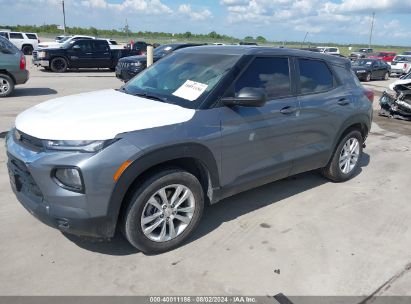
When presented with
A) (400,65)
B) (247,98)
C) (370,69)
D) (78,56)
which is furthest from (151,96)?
(400,65)

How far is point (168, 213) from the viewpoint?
344 centimetres

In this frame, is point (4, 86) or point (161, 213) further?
point (4, 86)

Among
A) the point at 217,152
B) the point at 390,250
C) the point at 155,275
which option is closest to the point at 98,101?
the point at 217,152

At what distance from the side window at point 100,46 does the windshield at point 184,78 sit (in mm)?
16983

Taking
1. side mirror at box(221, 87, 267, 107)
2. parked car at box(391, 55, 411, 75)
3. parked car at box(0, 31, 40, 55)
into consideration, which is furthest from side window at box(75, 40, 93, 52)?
parked car at box(391, 55, 411, 75)

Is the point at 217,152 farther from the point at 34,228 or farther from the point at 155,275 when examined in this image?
the point at 34,228

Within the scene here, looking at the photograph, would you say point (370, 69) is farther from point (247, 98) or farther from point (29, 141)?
point (29, 141)

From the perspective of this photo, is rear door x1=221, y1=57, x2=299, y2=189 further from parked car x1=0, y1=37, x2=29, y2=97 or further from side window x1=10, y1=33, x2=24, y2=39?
side window x1=10, y1=33, x2=24, y2=39

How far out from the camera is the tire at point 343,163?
513cm

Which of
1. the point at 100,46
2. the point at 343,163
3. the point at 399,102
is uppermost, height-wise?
the point at 100,46

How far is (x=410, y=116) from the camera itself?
1068 cm

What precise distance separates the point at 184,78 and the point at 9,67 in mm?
8891

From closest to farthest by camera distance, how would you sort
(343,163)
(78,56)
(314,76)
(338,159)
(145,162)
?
(145,162) → (314,76) → (338,159) → (343,163) → (78,56)

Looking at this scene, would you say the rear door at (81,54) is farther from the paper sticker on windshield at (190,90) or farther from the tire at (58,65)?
the paper sticker on windshield at (190,90)
